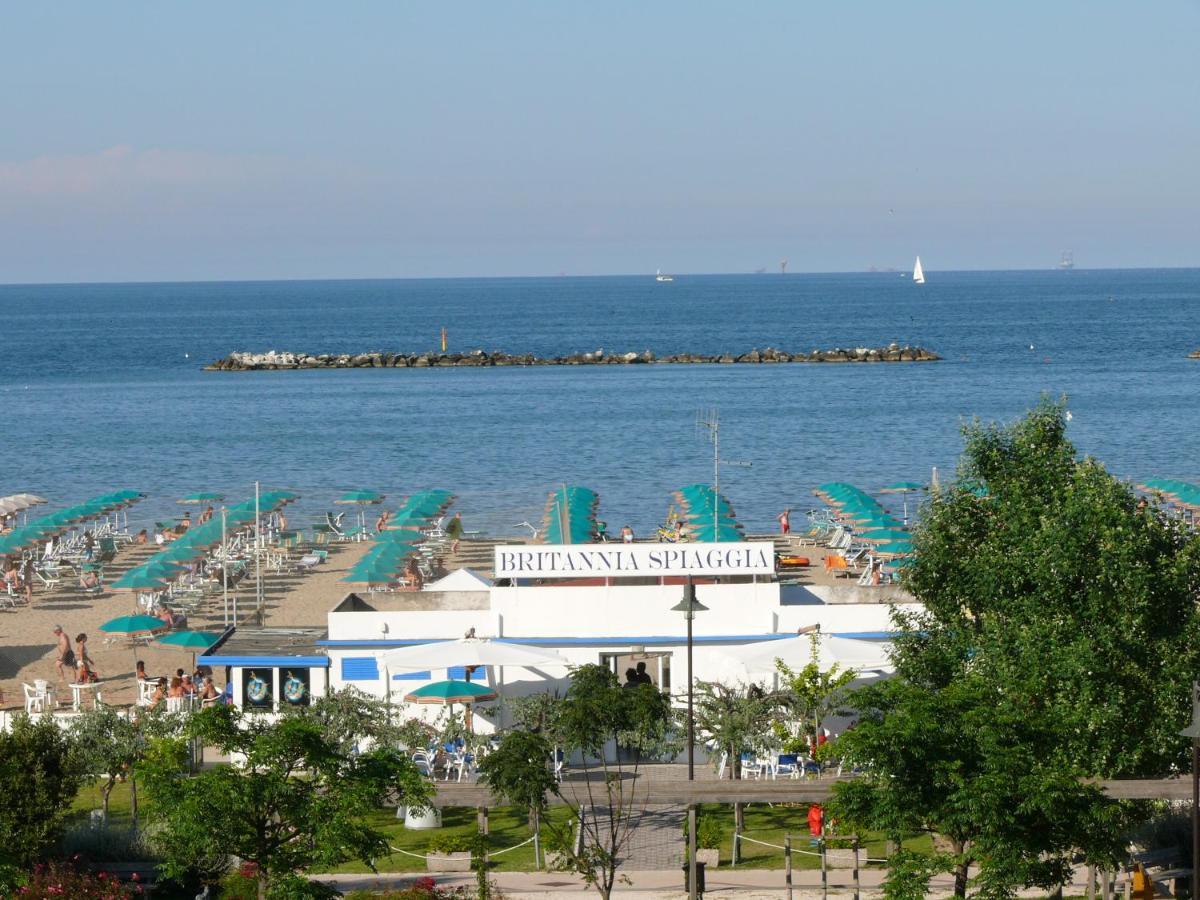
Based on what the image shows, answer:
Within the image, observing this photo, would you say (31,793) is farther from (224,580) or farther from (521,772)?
(224,580)

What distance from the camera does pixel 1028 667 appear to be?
49.8 feet

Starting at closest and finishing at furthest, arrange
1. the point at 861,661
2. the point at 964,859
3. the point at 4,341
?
the point at 964,859 → the point at 861,661 → the point at 4,341

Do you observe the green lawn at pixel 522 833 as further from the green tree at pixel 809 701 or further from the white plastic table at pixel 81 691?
the white plastic table at pixel 81 691

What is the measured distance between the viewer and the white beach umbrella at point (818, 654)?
19.8 metres

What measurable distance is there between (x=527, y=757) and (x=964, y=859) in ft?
14.7

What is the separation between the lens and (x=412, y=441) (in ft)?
220

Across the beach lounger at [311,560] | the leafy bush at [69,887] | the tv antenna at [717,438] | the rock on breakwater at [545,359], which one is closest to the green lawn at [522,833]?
the leafy bush at [69,887]

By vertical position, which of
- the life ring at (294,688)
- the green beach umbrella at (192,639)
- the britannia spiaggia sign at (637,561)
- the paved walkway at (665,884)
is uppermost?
the britannia spiaggia sign at (637,561)

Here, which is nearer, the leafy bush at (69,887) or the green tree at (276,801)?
the green tree at (276,801)

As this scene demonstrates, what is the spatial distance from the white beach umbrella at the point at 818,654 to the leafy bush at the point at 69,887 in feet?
26.9

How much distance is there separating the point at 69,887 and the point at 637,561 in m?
9.80

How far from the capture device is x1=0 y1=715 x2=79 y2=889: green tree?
15219 mm

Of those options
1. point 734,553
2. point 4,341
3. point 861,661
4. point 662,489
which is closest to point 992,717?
point 861,661

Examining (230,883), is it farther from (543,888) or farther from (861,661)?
(861,661)
